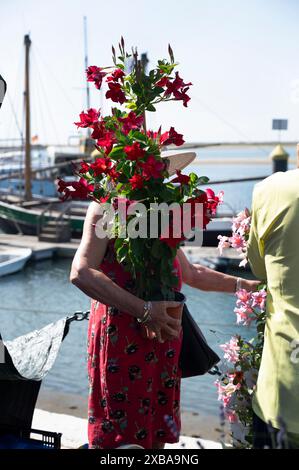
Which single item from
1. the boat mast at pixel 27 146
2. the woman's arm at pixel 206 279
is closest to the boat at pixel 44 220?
the boat mast at pixel 27 146

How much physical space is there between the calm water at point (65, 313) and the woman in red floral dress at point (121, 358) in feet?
19.0

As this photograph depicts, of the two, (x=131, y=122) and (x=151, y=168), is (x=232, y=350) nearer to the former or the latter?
(x=151, y=168)

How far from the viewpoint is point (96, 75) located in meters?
2.55

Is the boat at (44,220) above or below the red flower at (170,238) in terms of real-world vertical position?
below

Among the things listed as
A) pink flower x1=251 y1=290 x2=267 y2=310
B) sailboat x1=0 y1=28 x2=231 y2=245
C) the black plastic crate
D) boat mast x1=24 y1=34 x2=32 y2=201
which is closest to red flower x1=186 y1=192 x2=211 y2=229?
pink flower x1=251 y1=290 x2=267 y2=310

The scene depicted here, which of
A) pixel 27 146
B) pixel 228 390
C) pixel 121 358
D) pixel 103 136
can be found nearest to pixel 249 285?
pixel 228 390

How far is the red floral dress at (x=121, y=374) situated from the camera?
2520mm

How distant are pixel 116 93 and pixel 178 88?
8.7 inches

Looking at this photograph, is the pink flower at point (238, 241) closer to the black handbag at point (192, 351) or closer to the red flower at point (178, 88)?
the black handbag at point (192, 351)

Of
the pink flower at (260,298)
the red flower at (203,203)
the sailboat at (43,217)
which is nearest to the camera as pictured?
the red flower at (203,203)

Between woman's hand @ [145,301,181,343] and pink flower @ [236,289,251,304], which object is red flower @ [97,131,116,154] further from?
pink flower @ [236,289,251,304]

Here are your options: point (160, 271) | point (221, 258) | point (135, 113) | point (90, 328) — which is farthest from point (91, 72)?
point (221, 258)
